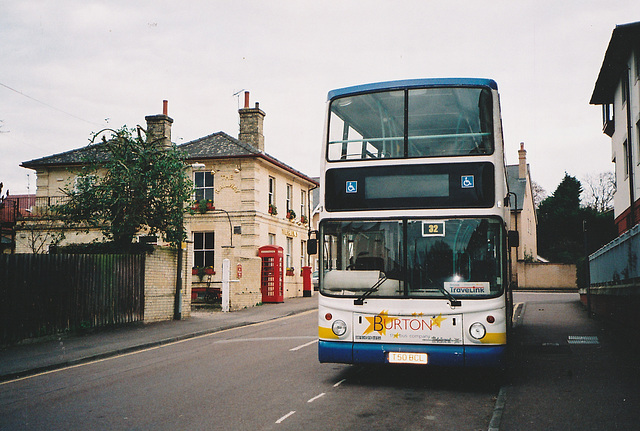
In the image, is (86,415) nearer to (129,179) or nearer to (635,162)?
(129,179)

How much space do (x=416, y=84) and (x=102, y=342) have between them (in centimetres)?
1004

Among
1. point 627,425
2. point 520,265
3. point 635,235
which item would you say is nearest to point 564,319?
point 635,235

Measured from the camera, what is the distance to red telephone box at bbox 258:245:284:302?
28.9m

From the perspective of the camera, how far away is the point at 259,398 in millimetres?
7910

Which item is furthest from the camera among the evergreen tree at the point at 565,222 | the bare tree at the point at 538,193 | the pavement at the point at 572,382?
the bare tree at the point at 538,193

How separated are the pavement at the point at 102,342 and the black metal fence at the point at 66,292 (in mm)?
318

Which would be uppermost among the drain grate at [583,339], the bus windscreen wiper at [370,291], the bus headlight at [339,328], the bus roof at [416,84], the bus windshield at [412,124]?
the bus roof at [416,84]

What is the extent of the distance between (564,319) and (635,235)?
23.8ft

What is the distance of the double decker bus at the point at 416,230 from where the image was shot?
27.3ft

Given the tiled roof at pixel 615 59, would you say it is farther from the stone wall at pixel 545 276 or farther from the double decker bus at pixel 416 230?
the stone wall at pixel 545 276

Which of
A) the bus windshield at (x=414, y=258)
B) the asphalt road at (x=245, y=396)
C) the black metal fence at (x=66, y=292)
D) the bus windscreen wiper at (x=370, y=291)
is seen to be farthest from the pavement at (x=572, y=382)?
the black metal fence at (x=66, y=292)

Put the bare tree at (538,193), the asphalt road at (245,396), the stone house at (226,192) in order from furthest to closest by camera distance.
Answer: the bare tree at (538,193)
the stone house at (226,192)
the asphalt road at (245,396)

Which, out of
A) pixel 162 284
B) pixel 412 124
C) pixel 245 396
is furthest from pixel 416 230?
pixel 162 284

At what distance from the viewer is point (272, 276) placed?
29.0m
